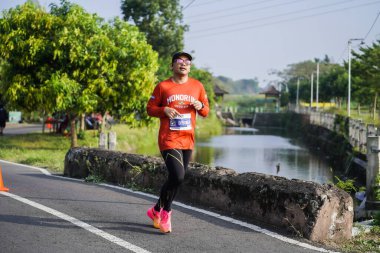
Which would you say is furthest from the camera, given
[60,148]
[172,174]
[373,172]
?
A: [60,148]

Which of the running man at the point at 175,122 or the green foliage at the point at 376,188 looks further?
the green foliage at the point at 376,188

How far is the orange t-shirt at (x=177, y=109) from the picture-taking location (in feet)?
19.8

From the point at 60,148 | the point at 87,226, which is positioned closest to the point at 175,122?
the point at 87,226

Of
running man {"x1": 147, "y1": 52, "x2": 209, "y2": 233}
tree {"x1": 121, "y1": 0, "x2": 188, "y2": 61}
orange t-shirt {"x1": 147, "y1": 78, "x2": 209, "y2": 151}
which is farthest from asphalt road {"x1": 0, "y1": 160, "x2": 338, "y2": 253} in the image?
tree {"x1": 121, "y1": 0, "x2": 188, "y2": 61}

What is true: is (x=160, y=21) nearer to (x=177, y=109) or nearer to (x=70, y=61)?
(x=70, y=61)

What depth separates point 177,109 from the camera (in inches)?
239

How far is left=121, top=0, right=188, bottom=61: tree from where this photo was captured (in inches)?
1905

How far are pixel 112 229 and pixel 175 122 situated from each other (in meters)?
1.34

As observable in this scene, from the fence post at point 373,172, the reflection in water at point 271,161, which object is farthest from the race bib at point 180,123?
the reflection in water at point 271,161

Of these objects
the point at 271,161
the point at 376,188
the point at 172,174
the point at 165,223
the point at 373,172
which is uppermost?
the point at 172,174

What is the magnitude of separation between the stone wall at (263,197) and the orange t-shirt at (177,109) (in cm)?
111

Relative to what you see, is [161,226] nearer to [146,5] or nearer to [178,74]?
[178,74]

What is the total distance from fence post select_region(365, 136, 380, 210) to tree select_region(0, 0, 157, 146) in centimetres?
1232

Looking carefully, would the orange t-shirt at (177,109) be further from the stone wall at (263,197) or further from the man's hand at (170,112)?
the stone wall at (263,197)
